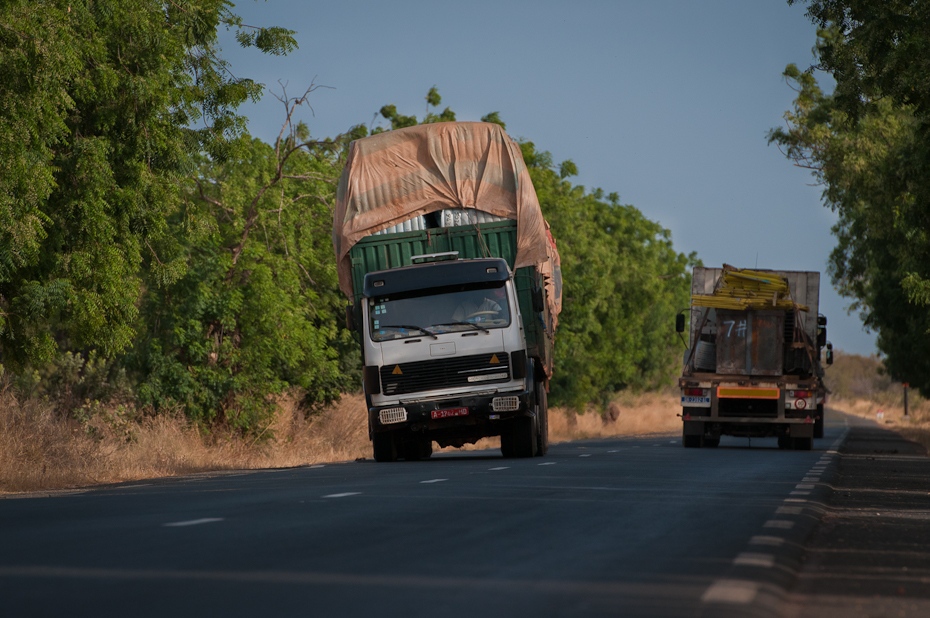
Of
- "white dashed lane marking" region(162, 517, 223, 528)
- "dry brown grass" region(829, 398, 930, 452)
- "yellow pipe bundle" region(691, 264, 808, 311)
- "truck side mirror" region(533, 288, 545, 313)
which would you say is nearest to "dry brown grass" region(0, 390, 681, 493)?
"truck side mirror" region(533, 288, 545, 313)

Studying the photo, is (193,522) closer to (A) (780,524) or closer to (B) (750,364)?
(A) (780,524)

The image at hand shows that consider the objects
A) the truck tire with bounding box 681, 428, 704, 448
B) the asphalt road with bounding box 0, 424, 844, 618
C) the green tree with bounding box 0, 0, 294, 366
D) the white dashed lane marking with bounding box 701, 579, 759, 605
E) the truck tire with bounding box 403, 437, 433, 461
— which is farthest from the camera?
the truck tire with bounding box 681, 428, 704, 448

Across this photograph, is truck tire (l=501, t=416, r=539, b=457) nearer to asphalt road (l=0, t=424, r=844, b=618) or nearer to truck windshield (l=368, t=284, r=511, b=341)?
truck windshield (l=368, t=284, r=511, b=341)

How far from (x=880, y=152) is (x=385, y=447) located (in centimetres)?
1411

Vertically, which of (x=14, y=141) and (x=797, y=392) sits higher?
(x=14, y=141)

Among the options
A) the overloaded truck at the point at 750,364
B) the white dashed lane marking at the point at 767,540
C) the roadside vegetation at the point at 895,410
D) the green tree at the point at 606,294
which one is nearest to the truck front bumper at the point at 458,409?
the overloaded truck at the point at 750,364

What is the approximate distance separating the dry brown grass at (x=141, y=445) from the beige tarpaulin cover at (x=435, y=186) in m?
4.66

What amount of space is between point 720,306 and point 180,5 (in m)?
14.4

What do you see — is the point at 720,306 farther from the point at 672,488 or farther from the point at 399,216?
the point at 672,488

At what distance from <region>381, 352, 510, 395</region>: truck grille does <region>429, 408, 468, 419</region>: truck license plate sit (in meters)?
0.37

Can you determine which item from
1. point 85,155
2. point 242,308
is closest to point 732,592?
point 85,155

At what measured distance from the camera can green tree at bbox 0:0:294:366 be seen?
16.5 metres

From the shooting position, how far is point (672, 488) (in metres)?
15.1

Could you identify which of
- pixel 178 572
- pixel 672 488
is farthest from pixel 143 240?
pixel 178 572
